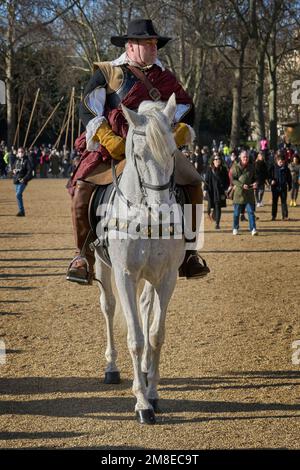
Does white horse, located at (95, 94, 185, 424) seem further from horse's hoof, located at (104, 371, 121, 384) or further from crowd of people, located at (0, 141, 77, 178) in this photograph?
crowd of people, located at (0, 141, 77, 178)

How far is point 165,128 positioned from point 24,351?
354cm

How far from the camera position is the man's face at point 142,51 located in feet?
24.3

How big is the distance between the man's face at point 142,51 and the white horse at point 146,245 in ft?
3.37

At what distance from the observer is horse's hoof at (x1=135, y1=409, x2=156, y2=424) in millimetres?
6547

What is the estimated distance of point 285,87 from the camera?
66.1 metres

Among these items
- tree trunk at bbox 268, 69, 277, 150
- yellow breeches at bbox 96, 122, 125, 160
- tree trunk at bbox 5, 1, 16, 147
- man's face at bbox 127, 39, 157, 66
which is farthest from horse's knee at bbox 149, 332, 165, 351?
tree trunk at bbox 5, 1, 16, 147

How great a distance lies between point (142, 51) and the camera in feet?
24.3

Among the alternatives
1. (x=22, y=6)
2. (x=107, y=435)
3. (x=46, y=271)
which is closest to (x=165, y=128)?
(x=107, y=435)

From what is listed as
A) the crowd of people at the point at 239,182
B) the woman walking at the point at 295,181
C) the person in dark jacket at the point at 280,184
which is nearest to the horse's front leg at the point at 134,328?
the crowd of people at the point at 239,182

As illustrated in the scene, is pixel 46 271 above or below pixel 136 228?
below

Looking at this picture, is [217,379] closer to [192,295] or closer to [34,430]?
[34,430]

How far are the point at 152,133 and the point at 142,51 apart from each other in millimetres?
1495

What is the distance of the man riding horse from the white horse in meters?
0.59

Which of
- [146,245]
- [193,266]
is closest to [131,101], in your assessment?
[146,245]
